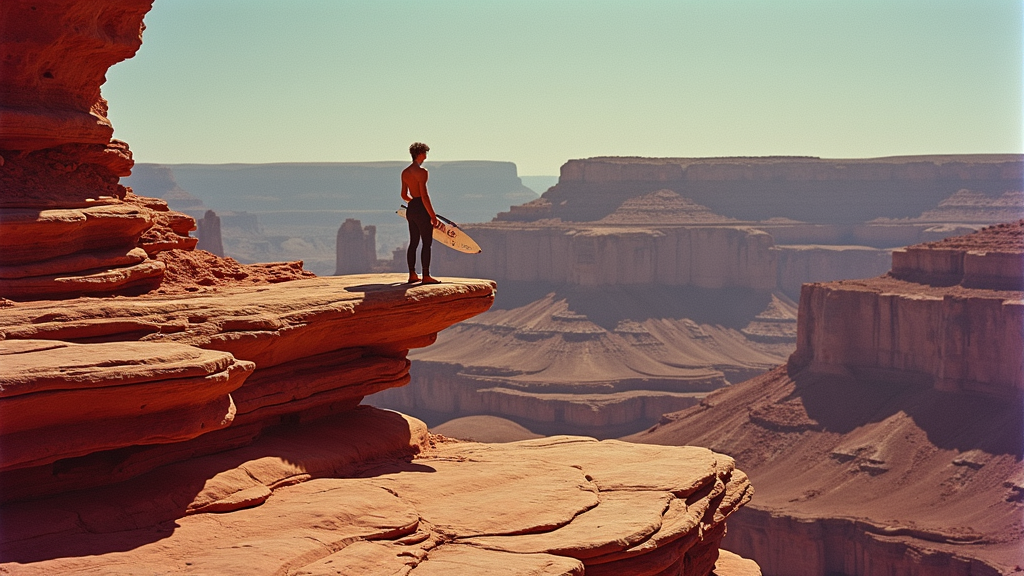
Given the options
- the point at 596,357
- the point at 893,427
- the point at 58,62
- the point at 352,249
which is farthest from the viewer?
the point at 352,249

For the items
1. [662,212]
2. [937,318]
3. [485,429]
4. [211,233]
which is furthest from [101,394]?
[662,212]

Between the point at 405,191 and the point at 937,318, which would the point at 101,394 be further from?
the point at 937,318

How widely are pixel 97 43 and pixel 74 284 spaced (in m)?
3.31

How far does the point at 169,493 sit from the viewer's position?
38.0 ft

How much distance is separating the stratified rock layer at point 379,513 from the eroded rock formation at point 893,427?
28060 millimetres

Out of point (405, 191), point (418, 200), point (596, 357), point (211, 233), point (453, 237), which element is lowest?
point (596, 357)

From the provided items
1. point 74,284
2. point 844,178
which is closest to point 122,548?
point 74,284

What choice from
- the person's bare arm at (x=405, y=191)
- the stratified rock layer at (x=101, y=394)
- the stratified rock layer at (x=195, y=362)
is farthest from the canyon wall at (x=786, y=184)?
the stratified rock layer at (x=101, y=394)

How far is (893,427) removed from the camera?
172 feet

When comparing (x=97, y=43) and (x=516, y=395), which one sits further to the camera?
(x=516, y=395)

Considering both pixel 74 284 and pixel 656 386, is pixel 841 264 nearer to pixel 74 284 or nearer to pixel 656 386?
pixel 656 386

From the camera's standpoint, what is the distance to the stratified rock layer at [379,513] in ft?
34.6

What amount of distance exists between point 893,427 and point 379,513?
44231 millimetres

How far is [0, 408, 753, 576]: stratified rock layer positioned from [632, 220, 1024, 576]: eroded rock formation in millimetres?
28060
